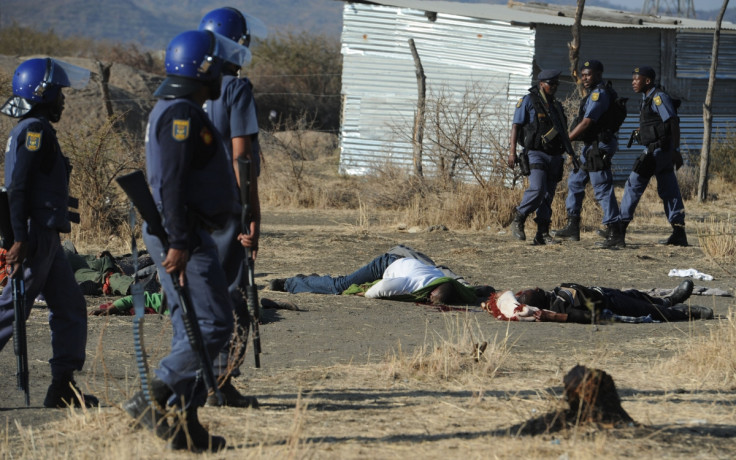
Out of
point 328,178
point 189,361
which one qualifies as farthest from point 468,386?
point 328,178

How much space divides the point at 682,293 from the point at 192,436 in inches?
185

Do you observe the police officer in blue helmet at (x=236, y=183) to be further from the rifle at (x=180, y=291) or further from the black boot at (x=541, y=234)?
the black boot at (x=541, y=234)

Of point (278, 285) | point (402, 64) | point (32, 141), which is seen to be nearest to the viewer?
point (32, 141)

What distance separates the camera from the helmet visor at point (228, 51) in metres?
4.04

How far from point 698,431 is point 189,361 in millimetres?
2208

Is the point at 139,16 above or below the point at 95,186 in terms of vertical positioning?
above

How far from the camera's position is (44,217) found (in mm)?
4812

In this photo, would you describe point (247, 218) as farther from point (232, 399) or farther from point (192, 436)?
point (192, 436)

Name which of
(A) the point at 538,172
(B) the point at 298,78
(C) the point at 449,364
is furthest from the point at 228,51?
(B) the point at 298,78

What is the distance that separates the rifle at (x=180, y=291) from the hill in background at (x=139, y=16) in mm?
114702

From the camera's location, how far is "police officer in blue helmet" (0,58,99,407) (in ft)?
15.5

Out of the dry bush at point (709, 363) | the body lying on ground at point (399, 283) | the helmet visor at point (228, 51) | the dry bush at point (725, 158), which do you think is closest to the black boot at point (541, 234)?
the body lying on ground at point (399, 283)

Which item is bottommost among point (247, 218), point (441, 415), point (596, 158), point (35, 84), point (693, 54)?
point (441, 415)


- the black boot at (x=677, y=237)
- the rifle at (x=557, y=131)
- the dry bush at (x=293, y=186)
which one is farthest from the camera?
the dry bush at (x=293, y=186)
